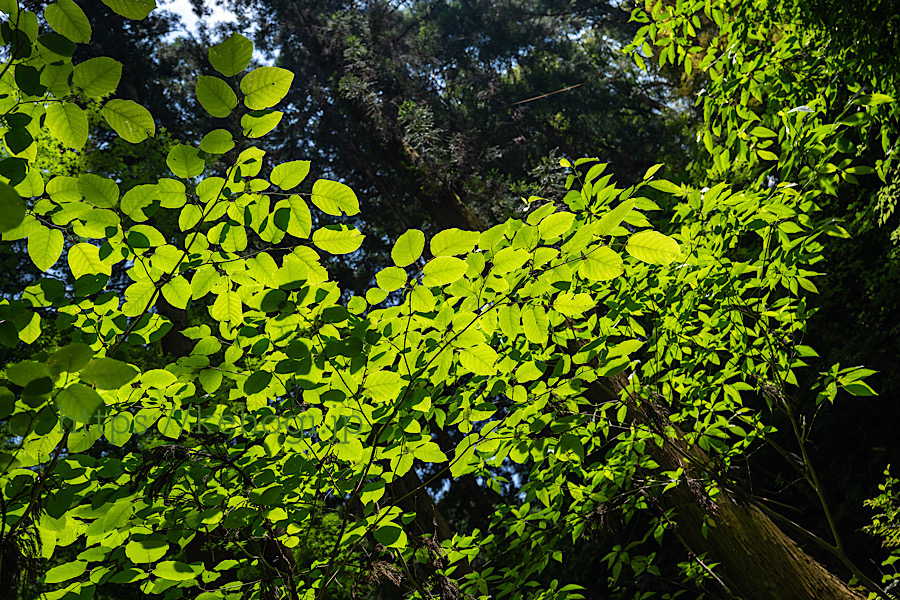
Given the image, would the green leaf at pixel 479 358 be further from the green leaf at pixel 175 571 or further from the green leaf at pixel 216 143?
the green leaf at pixel 175 571

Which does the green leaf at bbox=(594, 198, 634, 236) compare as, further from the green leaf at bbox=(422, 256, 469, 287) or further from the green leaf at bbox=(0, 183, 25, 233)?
the green leaf at bbox=(0, 183, 25, 233)

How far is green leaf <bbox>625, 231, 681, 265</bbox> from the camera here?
101 centimetres

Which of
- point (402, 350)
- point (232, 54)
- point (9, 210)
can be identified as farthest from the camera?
point (402, 350)

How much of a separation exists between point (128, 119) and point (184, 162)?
0.35 ft

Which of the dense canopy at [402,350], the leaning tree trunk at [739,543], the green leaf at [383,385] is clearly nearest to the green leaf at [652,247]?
the dense canopy at [402,350]

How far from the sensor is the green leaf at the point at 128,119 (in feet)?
2.85

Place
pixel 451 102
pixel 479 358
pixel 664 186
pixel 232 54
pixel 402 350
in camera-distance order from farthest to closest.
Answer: pixel 451 102
pixel 664 186
pixel 402 350
pixel 479 358
pixel 232 54

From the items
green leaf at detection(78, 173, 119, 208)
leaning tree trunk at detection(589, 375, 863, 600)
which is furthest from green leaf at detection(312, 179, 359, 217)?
leaning tree trunk at detection(589, 375, 863, 600)

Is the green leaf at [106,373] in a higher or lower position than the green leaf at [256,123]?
lower

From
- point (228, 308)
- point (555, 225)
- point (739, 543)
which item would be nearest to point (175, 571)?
point (228, 308)

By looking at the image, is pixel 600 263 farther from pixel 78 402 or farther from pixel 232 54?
pixel 78 402

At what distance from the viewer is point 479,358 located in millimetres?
1105

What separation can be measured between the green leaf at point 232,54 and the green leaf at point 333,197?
0.23 meters

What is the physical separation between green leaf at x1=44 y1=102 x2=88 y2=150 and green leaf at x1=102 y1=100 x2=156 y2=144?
69mm
